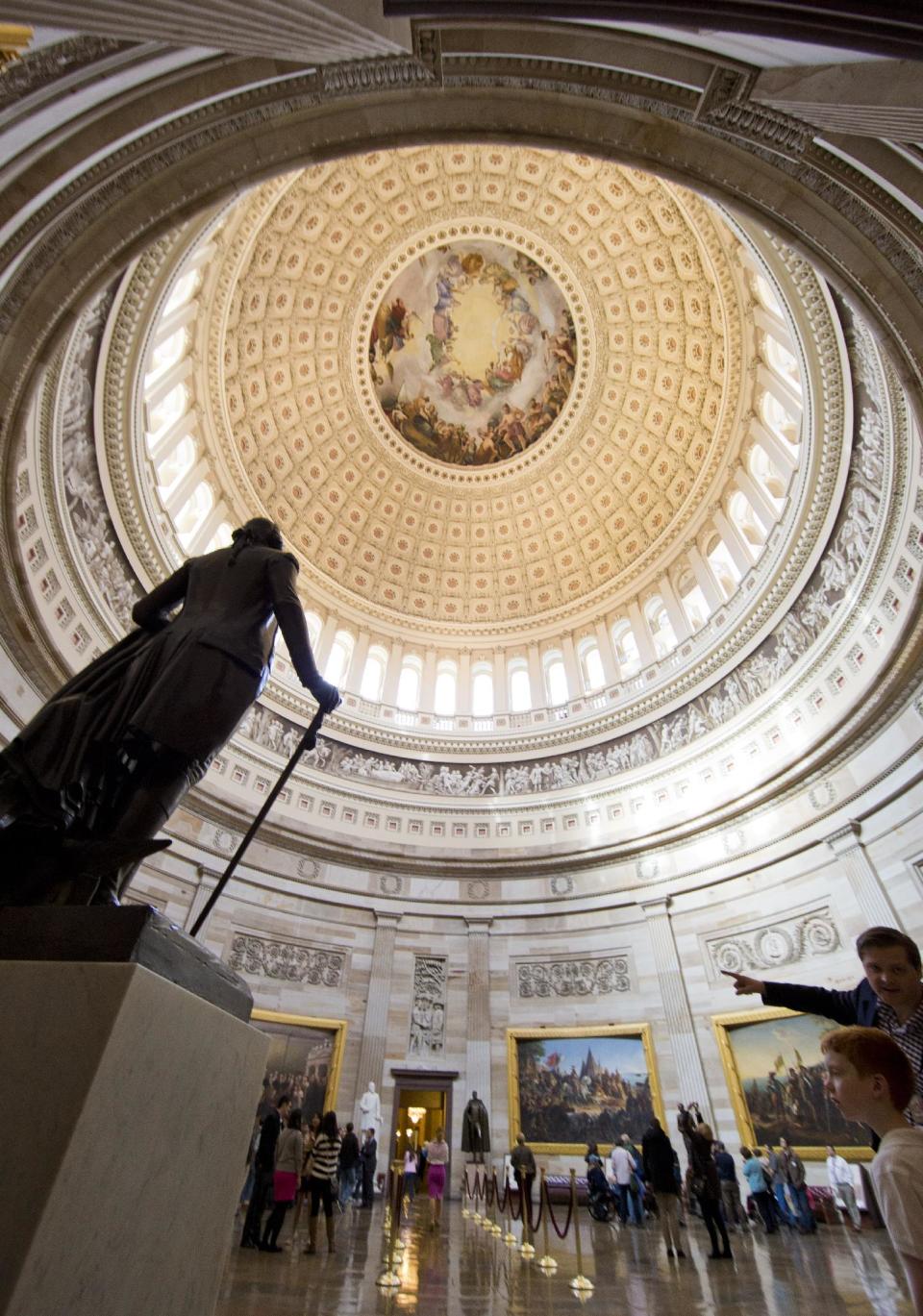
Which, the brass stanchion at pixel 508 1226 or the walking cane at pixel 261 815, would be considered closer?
the walking cane at pixel 261 815

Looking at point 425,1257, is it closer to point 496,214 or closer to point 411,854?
point 411,854

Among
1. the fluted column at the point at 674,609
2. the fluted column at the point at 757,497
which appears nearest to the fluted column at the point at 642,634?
the fluted column at the point at 674,609

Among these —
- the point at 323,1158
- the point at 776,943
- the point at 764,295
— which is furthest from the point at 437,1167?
the point at 764,295

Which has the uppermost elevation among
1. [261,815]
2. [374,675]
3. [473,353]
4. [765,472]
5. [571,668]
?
[473,353]

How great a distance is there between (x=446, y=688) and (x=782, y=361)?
15.8 metres

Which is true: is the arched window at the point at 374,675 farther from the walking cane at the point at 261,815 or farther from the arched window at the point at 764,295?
the walking cane at the point at 261,815

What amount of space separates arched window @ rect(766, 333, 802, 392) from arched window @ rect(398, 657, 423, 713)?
52.2 ft

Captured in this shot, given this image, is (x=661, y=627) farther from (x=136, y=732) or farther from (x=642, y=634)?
(x=136, y=732)

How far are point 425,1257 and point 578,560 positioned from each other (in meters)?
23.6

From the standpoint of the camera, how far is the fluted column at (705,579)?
833 inches

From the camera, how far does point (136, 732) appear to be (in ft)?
9.56

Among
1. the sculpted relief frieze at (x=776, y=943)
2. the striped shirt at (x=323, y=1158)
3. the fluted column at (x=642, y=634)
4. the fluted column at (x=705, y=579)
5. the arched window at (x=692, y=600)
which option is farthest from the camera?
the fluted column at (x=642, y=634)

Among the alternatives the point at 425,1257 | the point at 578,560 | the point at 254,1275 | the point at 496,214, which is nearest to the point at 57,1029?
the point at 254,1275

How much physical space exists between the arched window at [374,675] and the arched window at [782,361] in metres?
16.6
